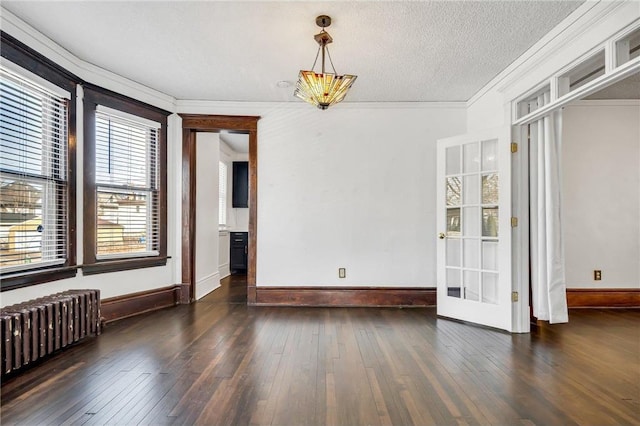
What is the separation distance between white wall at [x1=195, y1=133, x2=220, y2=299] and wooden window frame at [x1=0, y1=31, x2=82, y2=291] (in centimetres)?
161

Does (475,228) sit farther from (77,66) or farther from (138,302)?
(77,66)

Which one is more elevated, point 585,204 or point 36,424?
point 585,204

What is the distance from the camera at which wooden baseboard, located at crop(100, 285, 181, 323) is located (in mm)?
3852

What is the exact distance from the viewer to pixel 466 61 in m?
3.49

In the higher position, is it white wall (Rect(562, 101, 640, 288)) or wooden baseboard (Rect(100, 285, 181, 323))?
white wall (Rect(562, 101, 640, 288))

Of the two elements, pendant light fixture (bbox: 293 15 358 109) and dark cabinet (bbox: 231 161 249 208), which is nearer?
pendant light fixture (bbox: 293 15 358 109)

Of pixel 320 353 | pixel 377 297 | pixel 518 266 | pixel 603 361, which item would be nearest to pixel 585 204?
pixel 518 266

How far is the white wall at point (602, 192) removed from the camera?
452 cm

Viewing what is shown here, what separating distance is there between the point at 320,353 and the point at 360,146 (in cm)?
278

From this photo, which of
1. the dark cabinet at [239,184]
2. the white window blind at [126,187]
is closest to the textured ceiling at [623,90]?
the white window blind at [126,187]

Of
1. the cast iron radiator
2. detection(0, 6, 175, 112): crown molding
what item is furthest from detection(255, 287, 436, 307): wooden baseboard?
detection(0, 6, 175, 112): crown molding

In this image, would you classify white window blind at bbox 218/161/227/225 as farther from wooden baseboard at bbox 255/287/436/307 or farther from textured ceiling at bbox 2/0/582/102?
textured ceiling at bbox 2/0/582/102

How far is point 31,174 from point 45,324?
130 centimetres

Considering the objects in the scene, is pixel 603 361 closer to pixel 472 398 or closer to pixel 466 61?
pixel 472 398
